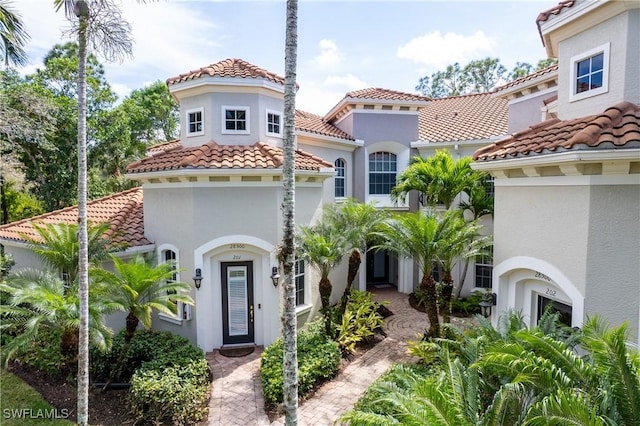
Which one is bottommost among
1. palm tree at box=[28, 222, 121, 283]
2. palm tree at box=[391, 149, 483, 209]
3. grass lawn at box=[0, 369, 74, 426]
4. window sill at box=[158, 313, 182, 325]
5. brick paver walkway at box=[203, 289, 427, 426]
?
brick paver walkway at box=[203, 289, 427, 426]

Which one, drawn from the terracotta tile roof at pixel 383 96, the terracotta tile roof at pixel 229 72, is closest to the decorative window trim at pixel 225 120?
the terracotta tile roof at pixel 229 72

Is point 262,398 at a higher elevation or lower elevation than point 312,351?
lower

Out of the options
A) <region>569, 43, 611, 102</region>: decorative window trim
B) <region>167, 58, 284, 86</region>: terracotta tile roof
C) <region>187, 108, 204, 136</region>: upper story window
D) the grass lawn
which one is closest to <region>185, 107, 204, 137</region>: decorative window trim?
<region>187, 108, 204, 136</region>: upper story window

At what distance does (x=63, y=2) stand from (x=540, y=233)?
39.4ft

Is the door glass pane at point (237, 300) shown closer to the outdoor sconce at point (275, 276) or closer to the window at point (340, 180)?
the outdoor sconce at point (275, 276)

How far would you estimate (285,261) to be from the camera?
6.26 metres

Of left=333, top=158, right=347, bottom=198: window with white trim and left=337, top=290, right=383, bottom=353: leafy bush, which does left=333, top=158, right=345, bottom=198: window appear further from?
left=337, top=290, right=383, bottom=353: leafy bush

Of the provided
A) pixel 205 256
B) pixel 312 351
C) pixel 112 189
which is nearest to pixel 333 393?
pixel 312 351

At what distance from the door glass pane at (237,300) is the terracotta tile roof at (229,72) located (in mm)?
7189

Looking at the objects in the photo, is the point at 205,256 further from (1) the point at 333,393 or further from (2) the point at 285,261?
(2) the point at 285,261

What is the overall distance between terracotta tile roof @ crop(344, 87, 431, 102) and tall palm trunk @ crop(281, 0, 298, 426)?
1258 centimetres

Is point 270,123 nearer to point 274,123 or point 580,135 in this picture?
point 274,123

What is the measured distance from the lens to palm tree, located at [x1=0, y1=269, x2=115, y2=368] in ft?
28.2

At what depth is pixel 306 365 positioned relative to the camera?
10.0 metres
